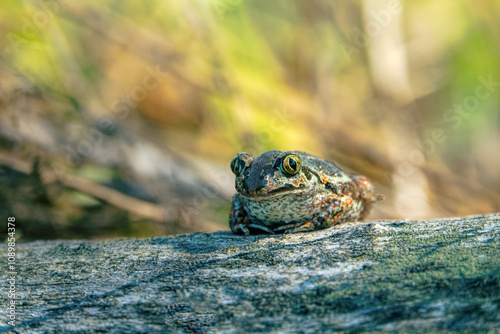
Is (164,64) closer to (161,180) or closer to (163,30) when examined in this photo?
(163,30)

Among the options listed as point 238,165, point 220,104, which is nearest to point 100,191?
point 220,104

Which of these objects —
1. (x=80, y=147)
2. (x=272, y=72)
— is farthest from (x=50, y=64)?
(x=272, y=72)

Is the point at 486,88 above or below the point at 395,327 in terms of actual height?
above

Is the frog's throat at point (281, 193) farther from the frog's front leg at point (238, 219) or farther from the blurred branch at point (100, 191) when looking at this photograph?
the blurred branch at point (100, 191)

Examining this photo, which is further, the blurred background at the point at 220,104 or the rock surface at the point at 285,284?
the blurred background at the point at 220,104

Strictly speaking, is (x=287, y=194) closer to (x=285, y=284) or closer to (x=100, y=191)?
(x=285, y=284)

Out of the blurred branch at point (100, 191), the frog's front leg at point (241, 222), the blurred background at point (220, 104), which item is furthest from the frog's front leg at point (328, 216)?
the blurred branch at point (100, 191)
